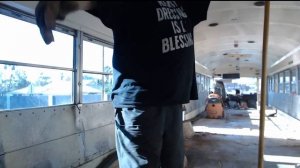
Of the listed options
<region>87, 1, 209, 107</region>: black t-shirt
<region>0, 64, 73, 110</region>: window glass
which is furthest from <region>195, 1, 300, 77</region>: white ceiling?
<region>87, 1, 209, 107</region>: black t-shirt

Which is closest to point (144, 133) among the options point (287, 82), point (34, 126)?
point (34, 126)

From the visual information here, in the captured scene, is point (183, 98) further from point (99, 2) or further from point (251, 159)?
point (251, 159)

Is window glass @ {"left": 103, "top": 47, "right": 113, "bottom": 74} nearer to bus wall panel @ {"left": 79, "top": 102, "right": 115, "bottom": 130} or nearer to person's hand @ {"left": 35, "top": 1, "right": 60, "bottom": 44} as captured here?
bus wall panel @ {"left": 79, "top": 102, "right": 115, "bottom": 130}

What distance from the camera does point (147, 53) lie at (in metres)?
1.43

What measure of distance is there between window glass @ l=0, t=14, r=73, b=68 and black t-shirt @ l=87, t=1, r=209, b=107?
67.5 inches

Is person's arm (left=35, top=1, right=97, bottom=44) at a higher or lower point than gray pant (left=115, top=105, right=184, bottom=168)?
higher

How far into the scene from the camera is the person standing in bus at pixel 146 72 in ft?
4.70

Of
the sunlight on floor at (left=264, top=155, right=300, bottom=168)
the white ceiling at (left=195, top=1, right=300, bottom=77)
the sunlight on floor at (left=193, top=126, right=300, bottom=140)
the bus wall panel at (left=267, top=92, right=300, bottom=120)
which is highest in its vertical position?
the white ceiling at (left=195, top=1, right=300, bottom=77)

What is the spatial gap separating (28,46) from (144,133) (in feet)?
6.86

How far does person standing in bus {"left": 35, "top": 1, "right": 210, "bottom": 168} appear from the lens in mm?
1433

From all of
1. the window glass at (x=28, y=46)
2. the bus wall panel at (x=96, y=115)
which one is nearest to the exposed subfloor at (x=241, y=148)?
the bus wall panel at (x=96, y=115)

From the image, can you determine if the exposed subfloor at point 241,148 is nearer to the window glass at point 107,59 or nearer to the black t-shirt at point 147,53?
the window glass at point 107,59

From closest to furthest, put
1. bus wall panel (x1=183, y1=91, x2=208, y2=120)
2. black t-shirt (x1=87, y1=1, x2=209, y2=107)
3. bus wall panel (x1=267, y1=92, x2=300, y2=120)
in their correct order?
black t-shirt (x1=87, y1=1, x2=209, y2=107)
bus wall panel (x1=267, y1=92, x2=300, y2=120)
bus wall panel (x1=183, y1=91, x2=208, y2=120)

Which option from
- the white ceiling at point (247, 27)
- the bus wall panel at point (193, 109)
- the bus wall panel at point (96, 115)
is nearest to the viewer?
the bus wall panel at point (96, 115)
